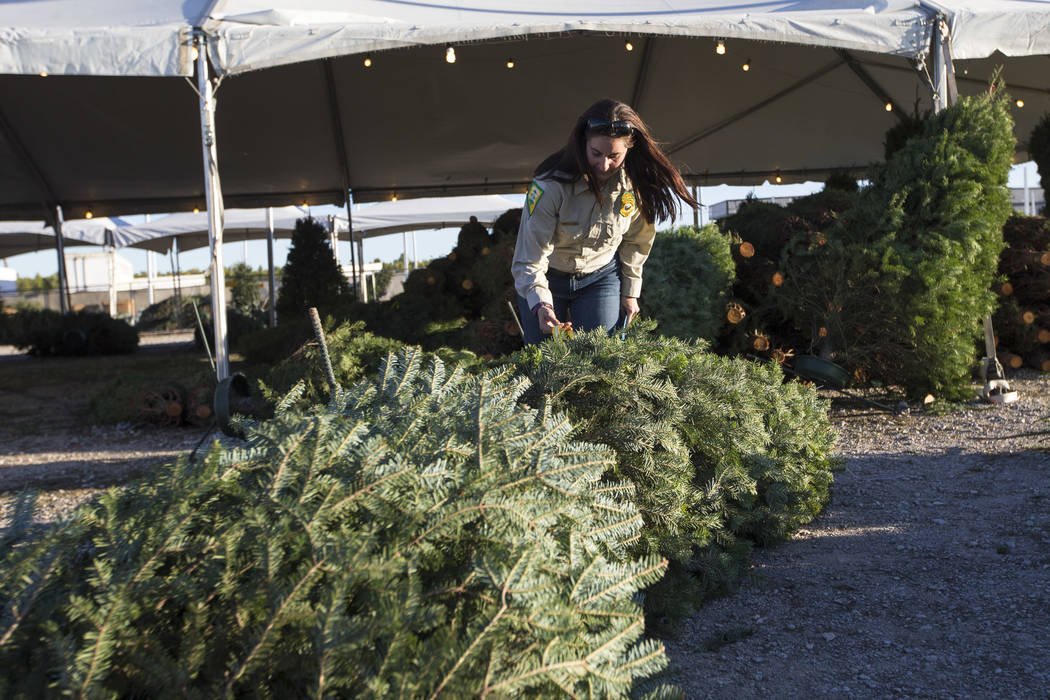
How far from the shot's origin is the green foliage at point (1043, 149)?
25.2ft

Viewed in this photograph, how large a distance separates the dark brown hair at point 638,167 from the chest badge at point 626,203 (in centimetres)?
3

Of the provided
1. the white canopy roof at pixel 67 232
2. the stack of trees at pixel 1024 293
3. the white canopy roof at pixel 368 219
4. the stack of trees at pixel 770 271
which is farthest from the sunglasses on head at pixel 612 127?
the white canopy roof at pixel 67 232

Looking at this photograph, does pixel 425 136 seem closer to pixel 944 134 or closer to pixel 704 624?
pixel 944 134

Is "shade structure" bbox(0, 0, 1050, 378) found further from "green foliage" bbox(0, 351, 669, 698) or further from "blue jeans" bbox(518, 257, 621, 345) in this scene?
"green foliage" bbox(0, 351, 669, 698)

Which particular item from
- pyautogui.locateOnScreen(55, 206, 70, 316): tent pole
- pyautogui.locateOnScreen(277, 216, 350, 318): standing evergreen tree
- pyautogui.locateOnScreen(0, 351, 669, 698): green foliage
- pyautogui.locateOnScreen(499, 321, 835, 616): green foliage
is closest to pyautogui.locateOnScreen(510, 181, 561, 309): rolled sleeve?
pyautogui.locateOnScreen(499, 321, 835, 616): green foliage

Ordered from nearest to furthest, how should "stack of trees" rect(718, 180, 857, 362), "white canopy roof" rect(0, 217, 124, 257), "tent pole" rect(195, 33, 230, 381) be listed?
"tent pole" rect(195, 33, 230, 381), "stack of trees" rect(718, 180, 857, 362), "white canopy roof" rect(0, 217, 124, 257)

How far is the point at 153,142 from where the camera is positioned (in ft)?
29.0

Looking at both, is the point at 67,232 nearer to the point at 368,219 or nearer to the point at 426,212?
the point at 368,219

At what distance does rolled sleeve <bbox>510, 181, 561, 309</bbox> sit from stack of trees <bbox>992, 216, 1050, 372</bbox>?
4.77 meters

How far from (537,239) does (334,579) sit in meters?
1.96

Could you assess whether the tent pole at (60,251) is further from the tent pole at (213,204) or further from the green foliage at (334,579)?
the green foliage at (334,579)

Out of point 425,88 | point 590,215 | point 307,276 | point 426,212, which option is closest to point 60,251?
point 307,276

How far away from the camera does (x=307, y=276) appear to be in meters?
9.98

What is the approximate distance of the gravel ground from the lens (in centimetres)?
182
